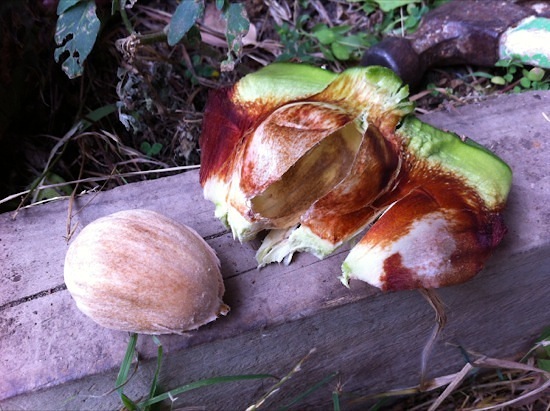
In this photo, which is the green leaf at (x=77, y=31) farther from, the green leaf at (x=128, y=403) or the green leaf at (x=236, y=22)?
the green leaf at (x=128, y=403)

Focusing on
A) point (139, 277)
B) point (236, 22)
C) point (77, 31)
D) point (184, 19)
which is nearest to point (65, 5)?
point (77, 31)

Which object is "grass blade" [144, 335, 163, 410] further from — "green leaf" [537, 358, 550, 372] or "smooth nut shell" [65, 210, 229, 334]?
"green leaf" [537, 358, 550, 372]

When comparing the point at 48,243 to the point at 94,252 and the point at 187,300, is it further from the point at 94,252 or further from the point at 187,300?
the point at 187,300

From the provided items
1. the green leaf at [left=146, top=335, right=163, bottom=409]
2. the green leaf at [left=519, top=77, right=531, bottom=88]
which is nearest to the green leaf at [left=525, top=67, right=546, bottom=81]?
the green leaf at [left=519, top=77, right=531, bottom=88]

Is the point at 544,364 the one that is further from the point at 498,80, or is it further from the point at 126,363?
the point at 126,363

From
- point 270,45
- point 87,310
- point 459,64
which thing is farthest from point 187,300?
point 459,64

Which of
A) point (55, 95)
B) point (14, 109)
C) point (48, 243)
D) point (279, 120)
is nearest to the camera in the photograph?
point (279, 120)
